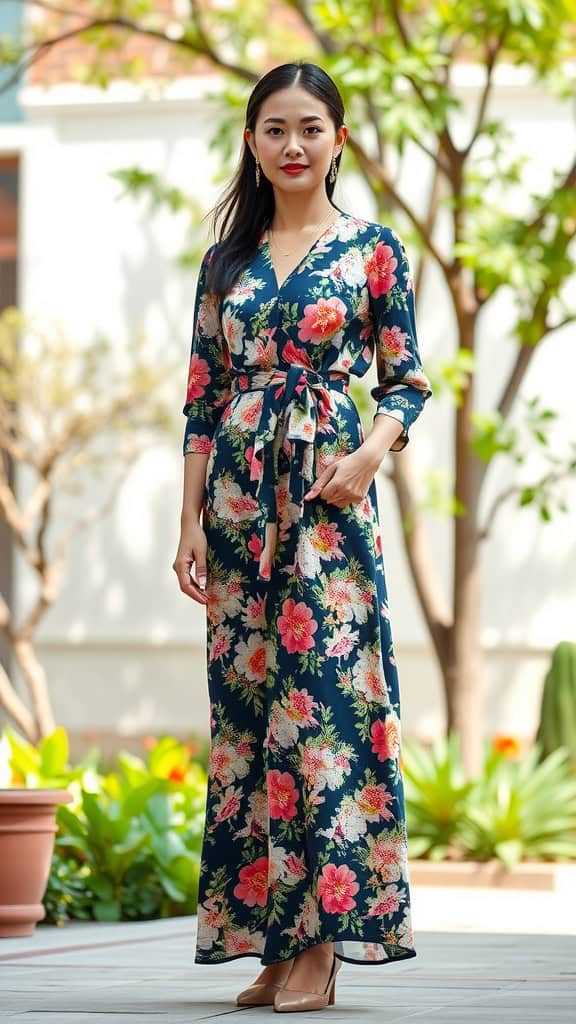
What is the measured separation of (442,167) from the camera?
8023 millimetres

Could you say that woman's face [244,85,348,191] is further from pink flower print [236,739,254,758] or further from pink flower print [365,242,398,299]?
pink flower print [236,739,254,758]

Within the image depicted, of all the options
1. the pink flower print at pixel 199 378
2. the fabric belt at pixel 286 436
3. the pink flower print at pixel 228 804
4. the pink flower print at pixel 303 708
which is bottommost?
the pink flower print at pixel 228 804

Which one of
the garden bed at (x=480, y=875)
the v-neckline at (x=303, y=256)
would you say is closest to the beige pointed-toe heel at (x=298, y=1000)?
the v-neckline at (x=303, y=256)

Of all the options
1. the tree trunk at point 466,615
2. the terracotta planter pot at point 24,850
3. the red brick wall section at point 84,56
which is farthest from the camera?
the red brick wall section at point 84,56

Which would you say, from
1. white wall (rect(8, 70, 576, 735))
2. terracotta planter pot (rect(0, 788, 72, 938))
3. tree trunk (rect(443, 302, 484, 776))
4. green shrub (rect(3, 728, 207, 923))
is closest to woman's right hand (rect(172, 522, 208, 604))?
terracotta planter pot (rect(0, 788, 72, 938))

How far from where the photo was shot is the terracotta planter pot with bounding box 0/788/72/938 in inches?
194

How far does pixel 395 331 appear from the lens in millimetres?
3338

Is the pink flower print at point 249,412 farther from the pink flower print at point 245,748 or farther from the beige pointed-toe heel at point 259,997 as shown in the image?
the beige pointed-toe heel at point 259,997

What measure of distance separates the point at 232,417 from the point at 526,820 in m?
4.66

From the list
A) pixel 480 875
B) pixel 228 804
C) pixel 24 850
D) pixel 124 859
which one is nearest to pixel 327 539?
pixel 228 804

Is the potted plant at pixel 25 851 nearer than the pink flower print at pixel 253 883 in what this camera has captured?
No

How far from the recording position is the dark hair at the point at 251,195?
3314mm

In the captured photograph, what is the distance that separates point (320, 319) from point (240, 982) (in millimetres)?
1446

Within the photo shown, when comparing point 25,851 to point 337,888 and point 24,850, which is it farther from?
point 337,888
